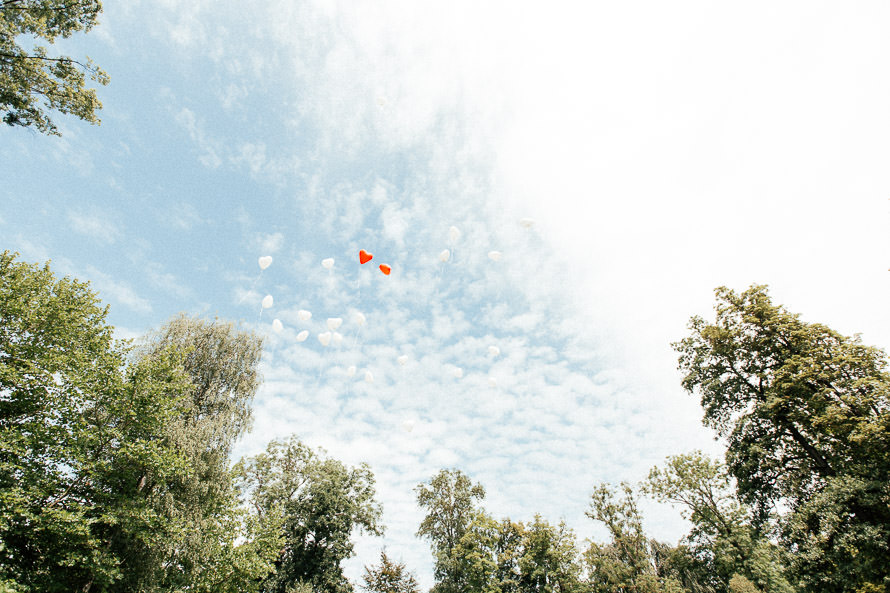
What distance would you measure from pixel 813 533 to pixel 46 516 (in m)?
25.9

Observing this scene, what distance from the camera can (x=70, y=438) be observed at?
44.2 ft

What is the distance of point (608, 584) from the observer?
25.8m

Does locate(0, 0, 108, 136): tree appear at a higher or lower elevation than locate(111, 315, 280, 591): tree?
higher

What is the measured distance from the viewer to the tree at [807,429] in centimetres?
1295

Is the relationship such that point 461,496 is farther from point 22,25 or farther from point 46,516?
point 22,25

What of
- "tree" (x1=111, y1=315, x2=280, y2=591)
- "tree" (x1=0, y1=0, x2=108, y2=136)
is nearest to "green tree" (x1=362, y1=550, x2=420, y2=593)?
"tree" (x1=111, y1=315, x2=280, y2=591)

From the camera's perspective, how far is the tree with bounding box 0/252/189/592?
1239 centimetres

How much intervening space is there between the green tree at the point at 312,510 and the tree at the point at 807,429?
79.5 feet

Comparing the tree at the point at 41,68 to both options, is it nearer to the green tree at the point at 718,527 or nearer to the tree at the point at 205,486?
the tree at the point at 205,486

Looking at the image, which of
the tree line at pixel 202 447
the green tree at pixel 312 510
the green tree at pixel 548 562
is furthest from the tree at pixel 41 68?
the green tree at pixel 548 562

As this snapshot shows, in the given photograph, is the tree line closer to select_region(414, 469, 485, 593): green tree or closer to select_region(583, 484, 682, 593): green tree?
select_region(583, 484, 682, 593): green tree

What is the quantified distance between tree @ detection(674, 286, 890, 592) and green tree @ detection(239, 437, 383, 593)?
2423cm

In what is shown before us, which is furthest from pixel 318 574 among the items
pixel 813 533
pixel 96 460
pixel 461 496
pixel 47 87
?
pixel 47 87

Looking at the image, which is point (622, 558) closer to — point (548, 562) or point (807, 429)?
point (548, 562)
